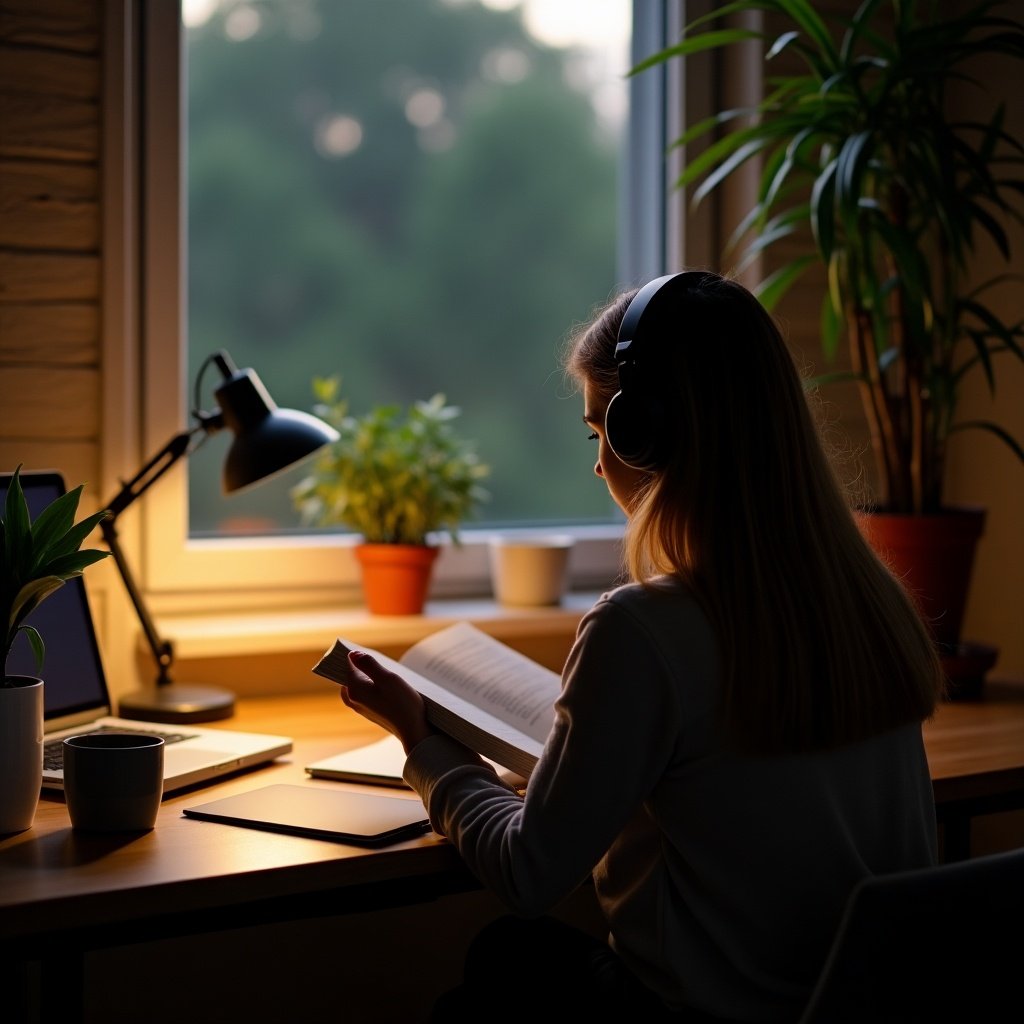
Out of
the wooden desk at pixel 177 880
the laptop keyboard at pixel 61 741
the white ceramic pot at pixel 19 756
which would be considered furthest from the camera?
the laptop keyboard at pixel 61 741

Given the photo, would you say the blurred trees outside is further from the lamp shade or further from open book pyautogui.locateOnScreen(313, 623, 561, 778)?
open book pyautogui.locateOnScreen(313, 623, 561, 778)

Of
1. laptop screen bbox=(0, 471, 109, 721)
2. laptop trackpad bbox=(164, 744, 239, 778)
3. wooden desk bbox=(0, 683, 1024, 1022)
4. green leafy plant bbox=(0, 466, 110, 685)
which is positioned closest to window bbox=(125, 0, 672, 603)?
laptop screen bbox=(0, 471, 109, 721)

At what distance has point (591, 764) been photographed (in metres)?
0.93

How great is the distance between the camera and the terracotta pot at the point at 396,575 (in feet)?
6.07

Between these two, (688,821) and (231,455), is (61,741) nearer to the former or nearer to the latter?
(231,455)

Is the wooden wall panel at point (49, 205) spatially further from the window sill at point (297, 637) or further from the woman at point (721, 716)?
the woman at point (721, 716)

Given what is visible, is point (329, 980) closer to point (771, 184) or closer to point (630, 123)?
point (771, 184)

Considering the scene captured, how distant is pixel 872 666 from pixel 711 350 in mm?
288

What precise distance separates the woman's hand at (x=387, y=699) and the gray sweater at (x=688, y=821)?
159 mm

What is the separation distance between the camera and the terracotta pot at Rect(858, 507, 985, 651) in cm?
176

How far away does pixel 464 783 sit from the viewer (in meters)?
1.07

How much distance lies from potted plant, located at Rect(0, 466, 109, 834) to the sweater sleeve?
16.6 inches

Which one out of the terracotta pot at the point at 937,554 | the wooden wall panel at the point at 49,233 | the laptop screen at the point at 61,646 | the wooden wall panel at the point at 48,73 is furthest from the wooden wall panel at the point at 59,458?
the terracotta pot at the point at 937,554

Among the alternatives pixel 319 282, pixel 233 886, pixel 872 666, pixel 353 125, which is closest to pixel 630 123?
pixel 353 125
